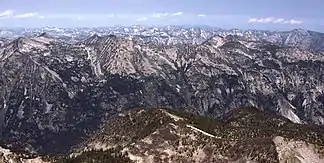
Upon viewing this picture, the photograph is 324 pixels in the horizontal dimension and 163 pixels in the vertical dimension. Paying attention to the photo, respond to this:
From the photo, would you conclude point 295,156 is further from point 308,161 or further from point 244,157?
point 244,157

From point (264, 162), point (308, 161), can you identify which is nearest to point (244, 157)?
point (264, 162)

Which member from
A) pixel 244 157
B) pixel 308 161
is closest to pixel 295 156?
pixel 308 161

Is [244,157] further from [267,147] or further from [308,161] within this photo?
[308,161]

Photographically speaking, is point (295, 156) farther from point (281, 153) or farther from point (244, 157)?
point (244, 157)

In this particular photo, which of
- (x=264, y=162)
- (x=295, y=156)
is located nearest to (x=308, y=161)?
(x=295, y=156)
